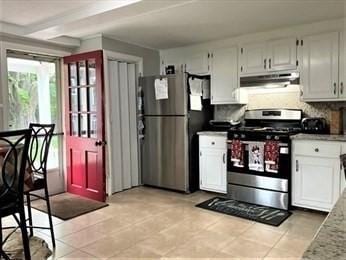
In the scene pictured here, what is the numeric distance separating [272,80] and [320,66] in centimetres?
59

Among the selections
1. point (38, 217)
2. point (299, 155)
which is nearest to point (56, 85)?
point (38, 217)

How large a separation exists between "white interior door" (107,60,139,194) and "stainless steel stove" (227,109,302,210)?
5.28ft

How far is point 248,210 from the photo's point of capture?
3613 mm

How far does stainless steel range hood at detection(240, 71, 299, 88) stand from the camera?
384cm

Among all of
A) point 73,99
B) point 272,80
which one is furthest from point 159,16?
point 73,99

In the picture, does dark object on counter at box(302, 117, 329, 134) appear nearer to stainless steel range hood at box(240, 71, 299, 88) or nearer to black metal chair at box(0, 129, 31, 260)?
stainless steel range hood at box(240, 71, 299, 88)

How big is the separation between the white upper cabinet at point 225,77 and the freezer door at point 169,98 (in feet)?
1.79

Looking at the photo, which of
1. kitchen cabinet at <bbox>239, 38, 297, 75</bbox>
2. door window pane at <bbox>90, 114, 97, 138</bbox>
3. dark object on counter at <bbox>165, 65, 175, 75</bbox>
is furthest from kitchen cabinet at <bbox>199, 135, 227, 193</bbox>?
door window pane at <bbox>90, 114, 97, 138</bbox>

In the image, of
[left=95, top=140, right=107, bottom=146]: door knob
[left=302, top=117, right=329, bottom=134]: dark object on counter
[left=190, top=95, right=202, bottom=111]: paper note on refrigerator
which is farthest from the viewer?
[left=190, top=95, right=202, bottom=111]: paper note on refrigerator

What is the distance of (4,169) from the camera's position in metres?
1.94

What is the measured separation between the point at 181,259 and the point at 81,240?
1.03m

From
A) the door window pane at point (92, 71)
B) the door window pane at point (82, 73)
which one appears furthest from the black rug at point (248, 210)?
the door window pane at point (82, 73)

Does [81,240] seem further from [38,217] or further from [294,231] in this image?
[294,231]

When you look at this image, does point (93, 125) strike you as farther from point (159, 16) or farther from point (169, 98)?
point (159, 16)
